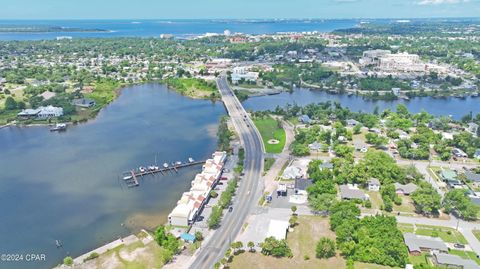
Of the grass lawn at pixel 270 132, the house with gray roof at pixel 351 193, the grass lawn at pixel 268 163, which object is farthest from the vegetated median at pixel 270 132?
the house with gray roof at pixel 351 193

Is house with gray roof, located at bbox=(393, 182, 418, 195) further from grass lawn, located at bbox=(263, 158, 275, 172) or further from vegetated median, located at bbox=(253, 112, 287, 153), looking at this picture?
vegetated median, located at bbox=(253, 112, 287, 153)

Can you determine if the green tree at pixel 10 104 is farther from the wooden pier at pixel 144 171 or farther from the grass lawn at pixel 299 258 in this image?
the grass lawn at pixel 299 258

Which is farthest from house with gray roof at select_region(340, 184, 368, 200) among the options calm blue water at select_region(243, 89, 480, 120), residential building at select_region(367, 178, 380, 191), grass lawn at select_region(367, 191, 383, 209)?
calm blue water at select_region(243, 89, 480, 120)

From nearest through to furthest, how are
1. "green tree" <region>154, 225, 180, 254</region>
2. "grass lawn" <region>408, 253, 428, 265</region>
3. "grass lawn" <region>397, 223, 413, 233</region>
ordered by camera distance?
"grass lawn" <region>408, 253, 428, 265</region> < "green tree" <region>154, 225, 180, 254</region> < "grass lawn" <region>397, 223, 413, 233</region>

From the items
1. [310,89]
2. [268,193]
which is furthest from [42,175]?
[310,89]

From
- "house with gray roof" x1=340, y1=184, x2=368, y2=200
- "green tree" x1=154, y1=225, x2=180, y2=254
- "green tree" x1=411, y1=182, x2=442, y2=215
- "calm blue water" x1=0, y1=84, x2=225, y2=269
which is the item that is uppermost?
"green tree" x1=411, y1=182, x2=442, y2=215
